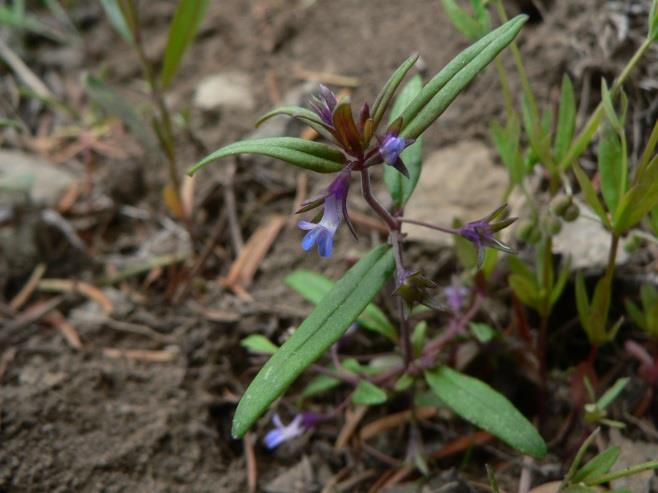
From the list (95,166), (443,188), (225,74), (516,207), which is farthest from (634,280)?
(95,166)

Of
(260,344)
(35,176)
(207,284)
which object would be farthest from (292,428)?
(35,176)

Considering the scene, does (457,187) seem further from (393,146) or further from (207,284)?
(393,146)

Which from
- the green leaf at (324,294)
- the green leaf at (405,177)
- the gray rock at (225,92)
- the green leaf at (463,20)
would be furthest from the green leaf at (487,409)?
the gray rock at (225,92)

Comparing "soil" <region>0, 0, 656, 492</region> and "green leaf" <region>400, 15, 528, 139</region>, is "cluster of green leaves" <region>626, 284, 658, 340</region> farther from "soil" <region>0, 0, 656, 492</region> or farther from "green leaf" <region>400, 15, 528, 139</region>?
"green leaf" <region>400, 15, 528, 139</region>

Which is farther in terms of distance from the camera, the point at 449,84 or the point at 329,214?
the point at 449,84

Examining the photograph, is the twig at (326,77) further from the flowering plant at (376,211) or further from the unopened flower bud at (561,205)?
the unopened flower bud at (561,205)

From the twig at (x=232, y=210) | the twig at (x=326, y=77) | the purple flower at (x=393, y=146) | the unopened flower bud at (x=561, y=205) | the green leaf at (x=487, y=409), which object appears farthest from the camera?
the twig at (x=326, y=77)
